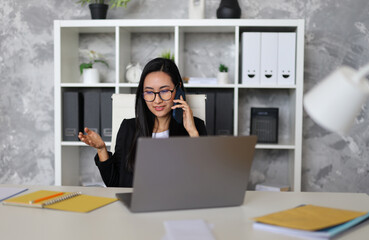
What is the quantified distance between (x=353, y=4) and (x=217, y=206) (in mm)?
2424

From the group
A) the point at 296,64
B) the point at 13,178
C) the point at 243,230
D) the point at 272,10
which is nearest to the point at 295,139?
the point at 296,64

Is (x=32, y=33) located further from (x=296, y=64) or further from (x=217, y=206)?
(x=217, y=206)

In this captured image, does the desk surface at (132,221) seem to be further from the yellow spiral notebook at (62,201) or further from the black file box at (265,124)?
the black file box at (265,124)

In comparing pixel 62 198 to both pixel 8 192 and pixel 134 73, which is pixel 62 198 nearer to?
pixel 8 192

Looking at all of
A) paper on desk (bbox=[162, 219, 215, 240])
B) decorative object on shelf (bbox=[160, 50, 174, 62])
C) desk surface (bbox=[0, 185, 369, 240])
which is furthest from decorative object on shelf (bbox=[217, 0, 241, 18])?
paper on desk (bbox=[162, 219, 215, 240])

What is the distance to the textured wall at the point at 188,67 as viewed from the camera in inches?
122

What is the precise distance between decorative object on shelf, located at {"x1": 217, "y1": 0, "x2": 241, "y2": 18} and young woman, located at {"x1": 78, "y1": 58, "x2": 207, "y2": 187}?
88 centimetres

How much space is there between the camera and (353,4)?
3086mm

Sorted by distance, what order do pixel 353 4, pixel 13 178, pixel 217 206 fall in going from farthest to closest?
pixel 13 178
pixel 353 4
pixel 217 206

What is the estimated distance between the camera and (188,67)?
320cm

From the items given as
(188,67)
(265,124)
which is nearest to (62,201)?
(265,124)

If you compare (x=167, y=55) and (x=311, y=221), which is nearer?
(x=311, y=221)

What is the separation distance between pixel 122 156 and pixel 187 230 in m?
1.11

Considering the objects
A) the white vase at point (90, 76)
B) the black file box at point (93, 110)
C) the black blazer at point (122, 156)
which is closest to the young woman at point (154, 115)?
the black blazer at point (122, 156)
